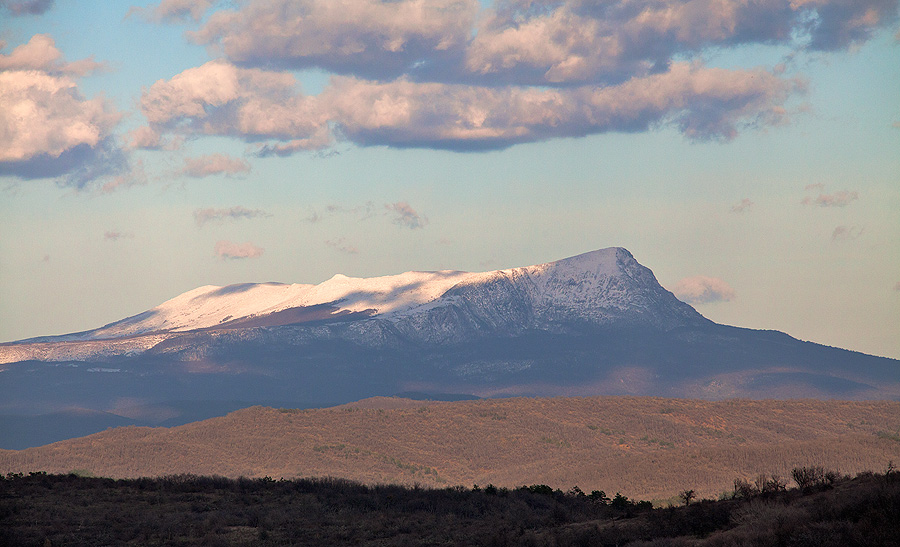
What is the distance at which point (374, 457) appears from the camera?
193625 millimetres

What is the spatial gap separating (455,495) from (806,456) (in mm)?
108925

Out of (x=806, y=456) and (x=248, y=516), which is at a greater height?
(x=248, y=516)

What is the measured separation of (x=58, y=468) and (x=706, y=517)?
15191 centimetres

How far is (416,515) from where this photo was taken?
48281 mm

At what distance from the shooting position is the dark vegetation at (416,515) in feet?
95.1

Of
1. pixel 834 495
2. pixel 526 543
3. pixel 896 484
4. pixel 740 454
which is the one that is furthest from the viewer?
pixel 740 454

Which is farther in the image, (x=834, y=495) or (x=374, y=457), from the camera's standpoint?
(x=374, y=457)

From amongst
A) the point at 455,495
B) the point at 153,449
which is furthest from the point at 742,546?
the point at 153,449

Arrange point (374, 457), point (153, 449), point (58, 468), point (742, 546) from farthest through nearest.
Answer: point (374, 457)
point (153, 449)
point (58, 468)
point (742, 546)

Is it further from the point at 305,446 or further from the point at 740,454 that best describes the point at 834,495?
the point at 305,446

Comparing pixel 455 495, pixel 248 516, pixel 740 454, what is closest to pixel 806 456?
pixel 740 454

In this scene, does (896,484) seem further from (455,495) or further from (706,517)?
(455,495)

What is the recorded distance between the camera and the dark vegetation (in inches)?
1142

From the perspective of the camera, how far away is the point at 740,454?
497 ft
